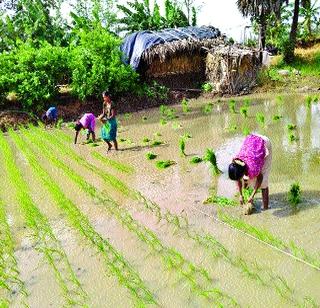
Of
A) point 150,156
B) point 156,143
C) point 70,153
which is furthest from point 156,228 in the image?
point 70,153

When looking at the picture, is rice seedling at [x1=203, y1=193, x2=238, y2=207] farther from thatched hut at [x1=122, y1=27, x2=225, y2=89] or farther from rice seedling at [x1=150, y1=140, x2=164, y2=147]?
thatched hut at [x1=122, y1=27, x2=225, y2=89]

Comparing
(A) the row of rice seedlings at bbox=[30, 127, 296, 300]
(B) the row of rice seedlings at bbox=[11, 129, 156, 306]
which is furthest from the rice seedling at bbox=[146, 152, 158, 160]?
(A) the row of rice seedlings at bbox=[30, 127, 296, 300]

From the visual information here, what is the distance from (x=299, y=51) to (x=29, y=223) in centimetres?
1667

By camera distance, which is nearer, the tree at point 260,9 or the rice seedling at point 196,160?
the rice seedling at point 196,160

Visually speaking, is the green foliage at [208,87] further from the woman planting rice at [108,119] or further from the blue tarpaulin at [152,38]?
the woman planting rice at [108,119]

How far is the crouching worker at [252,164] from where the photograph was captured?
5.14m

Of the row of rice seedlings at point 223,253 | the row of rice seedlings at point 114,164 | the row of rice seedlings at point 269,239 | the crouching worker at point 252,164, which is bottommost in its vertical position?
the row of rice seedlings at point 223,253

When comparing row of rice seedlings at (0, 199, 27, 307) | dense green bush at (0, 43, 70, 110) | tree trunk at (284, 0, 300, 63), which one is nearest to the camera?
row of rice seedlings at (0, 199, 27, 307)

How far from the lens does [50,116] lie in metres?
12.7

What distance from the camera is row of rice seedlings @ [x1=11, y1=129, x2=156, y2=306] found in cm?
418

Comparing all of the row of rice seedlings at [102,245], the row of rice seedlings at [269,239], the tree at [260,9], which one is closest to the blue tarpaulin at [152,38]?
the tree at [260,9]

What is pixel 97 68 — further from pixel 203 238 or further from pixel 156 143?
pixel 203 238

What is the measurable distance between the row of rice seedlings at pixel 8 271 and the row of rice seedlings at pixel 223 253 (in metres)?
1.89

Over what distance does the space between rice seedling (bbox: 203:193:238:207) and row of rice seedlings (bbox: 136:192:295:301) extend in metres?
0.55
